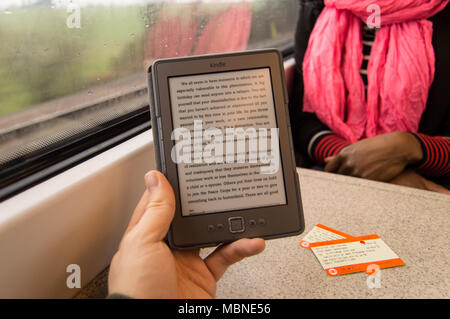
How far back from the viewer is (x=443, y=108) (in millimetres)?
1053

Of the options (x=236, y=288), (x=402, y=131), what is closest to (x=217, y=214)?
(x=236, y=288)

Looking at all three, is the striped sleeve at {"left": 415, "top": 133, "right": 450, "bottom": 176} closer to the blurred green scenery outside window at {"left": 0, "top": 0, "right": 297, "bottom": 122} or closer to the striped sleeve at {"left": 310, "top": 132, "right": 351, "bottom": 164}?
the striped sleeve at {"left": 310, "top": 132, "right": 351, "bottom": 164}

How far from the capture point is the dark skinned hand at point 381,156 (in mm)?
939

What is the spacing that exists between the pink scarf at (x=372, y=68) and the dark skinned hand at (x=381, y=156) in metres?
0.12

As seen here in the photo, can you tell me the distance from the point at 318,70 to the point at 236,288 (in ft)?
2.71

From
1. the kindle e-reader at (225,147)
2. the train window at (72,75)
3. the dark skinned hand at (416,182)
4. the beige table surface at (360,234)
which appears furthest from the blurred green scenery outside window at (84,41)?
the dark skinned hand at (416,182)

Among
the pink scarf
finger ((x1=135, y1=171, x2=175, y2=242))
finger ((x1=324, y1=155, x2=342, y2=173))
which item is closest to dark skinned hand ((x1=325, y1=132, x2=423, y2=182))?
finger ((x1=324, y1=155, x2=342, y2=173))

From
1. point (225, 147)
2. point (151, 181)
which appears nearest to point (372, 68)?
point (225, 147)

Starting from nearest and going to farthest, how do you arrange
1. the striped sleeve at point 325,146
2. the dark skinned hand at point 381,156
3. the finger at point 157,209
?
the finger at point 157,209 → the dark skinned hand at point 381,156 → the striped sleeve at point 325,146

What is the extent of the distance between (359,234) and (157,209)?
379mm

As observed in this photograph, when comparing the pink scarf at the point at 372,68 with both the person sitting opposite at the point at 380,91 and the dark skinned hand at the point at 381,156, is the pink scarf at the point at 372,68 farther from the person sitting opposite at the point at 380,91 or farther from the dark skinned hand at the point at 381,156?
the dark skinned hand at the point at 381,156

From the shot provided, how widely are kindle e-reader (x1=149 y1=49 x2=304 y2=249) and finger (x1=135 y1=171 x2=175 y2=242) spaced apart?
26 millimetres

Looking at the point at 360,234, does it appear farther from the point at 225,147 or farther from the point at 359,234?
the point at 225,147

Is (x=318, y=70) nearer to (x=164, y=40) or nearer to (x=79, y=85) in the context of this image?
(x=164, y=40)
